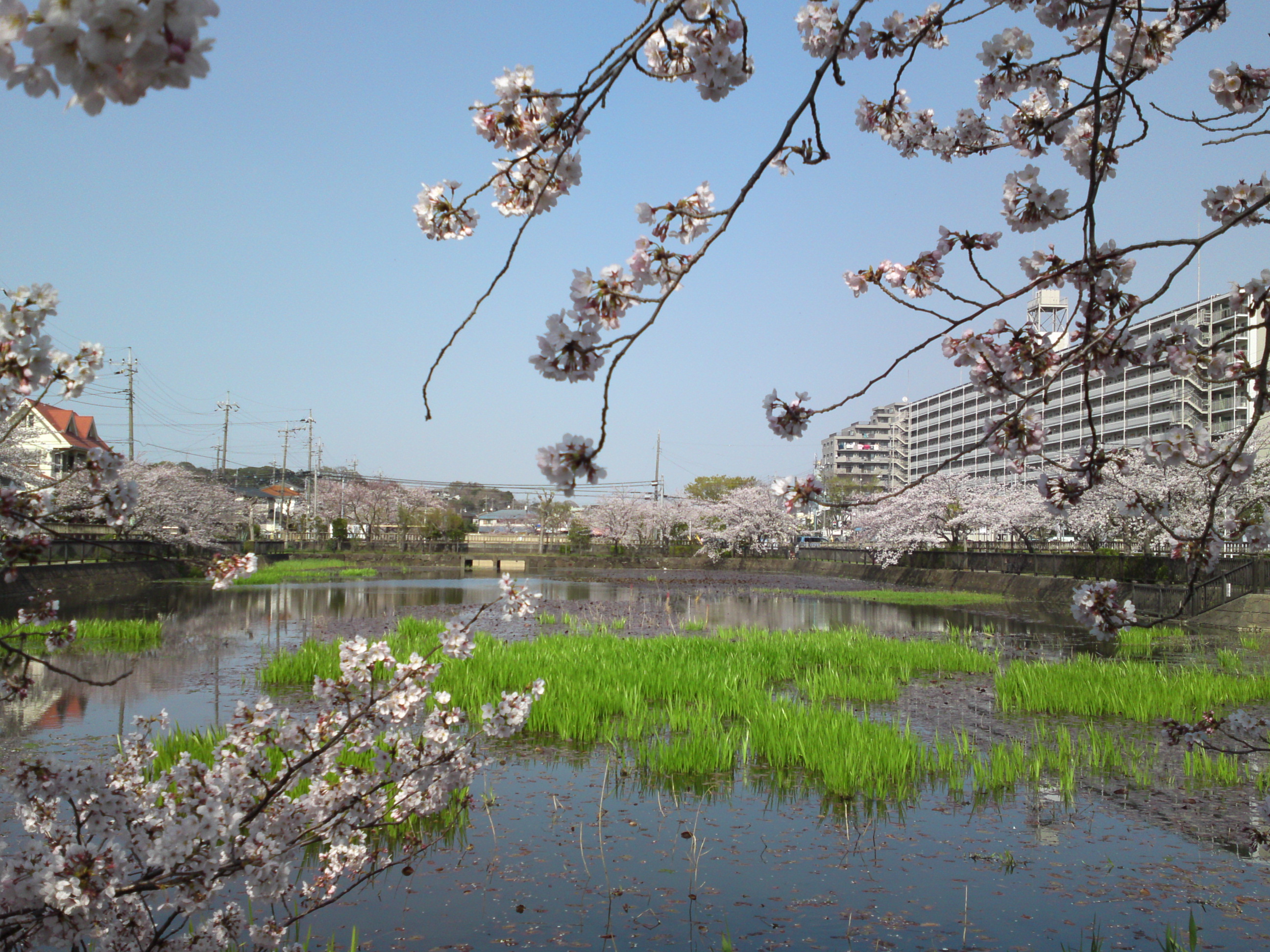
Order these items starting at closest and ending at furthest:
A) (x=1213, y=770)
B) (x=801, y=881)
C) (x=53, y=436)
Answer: (x=801, y=881) → (x=1213, y=770) → (x=53, y=436)

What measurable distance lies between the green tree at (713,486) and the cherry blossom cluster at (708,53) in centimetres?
5901

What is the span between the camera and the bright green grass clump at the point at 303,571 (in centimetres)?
2984

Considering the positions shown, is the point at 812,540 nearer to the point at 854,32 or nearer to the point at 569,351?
the point at 854,32

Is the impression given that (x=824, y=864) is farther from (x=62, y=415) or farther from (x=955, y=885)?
(x=62, y=415)

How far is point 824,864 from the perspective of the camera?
482 cm

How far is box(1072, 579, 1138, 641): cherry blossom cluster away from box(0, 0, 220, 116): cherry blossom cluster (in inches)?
121

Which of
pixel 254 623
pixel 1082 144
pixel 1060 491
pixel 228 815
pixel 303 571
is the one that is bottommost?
pixel 303 571

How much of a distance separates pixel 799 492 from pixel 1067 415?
83574 mm

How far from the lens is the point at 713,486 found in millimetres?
63625

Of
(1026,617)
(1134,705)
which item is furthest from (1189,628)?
(1134,705)

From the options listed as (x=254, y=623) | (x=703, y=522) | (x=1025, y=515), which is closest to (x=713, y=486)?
(x=703, y=522)

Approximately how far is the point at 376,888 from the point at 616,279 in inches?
147

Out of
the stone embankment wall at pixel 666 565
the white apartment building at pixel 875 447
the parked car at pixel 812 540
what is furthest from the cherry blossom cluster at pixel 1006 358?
the white apartment building at pixel 875 447

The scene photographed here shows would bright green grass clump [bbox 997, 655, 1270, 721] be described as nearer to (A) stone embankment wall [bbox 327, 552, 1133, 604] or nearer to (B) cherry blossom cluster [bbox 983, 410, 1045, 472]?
(B) cherry blossom cluster [bbox 983, 410, 1045, 472]
